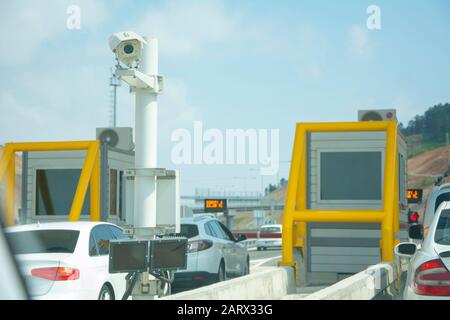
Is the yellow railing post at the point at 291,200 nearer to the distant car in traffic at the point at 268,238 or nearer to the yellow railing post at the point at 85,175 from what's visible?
the yellow railing post at the point at 85,175

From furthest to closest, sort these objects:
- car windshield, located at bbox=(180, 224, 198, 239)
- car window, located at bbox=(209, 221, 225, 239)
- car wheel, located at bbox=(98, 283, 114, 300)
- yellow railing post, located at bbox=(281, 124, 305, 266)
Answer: car window, located at bbox=(209, 221, 225, 239) → car windshield, located at bbox=(180, 224, 198, 239) → yellow railing post, located at bbox=(281, 124, 305, 266) → car wheel, located at bbox=(98, 283, 114, 300)

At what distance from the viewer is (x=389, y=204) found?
1245 centimetres

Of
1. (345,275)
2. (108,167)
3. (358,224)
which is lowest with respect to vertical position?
(345,275)

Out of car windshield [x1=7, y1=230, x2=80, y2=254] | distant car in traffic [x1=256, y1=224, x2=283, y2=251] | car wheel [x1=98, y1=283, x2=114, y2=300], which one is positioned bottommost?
distant car in traffic [x1=256, y1=224, x2=283, y2=251]

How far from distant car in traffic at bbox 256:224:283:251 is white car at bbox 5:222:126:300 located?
110 ft

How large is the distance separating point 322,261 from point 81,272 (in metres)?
6.36

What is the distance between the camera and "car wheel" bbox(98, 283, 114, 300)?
365 inches

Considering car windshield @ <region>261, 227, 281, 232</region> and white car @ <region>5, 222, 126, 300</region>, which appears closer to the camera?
white car @ <region>5, 222, 126, 300</region>

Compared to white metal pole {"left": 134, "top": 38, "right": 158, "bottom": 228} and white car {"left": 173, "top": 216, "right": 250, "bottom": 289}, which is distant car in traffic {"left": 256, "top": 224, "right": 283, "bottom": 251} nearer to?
white car {"left": 173, "top": 216, "right": 250, "bottom": 289}

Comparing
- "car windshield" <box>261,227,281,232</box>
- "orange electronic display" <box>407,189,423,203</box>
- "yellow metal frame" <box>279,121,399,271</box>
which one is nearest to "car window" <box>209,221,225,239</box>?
"yellow metal frame" <box>279,121,399,271</box>

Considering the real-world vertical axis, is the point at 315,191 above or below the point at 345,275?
above

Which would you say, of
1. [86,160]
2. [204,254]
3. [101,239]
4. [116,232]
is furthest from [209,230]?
[101,239]
